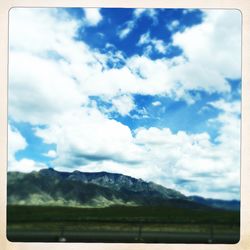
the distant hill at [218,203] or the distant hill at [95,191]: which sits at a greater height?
the distant hill at [95,191]

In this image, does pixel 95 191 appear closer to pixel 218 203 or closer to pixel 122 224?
pixel 122 224

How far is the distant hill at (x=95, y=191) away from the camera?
3.06 m

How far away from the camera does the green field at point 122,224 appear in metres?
2.83

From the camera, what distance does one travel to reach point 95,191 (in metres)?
3.21

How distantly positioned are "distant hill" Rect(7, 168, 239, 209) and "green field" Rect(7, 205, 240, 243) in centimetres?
5

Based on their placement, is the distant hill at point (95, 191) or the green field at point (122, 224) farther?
the distant hill at point (95, 191)

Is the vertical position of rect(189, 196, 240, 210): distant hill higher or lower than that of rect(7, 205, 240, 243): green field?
higher

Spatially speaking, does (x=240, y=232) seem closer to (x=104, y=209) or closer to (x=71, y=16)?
(x=104, y=209)

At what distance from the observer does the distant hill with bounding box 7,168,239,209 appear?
306 cm

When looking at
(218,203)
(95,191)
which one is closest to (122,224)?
(95,191)

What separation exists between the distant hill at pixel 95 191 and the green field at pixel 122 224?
5cm

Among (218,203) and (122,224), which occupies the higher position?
(218,203)

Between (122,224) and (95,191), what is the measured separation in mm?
276

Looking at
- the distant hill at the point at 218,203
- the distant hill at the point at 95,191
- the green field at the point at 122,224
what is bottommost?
the green field at the point at 122,224
